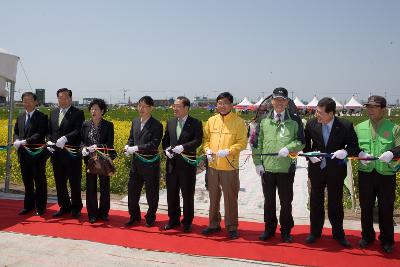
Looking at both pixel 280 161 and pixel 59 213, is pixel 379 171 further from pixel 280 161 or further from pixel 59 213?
pixel 59 213

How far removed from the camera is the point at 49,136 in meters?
5.64

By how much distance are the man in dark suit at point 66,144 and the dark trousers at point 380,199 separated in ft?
12.0

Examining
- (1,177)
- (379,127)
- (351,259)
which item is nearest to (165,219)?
(351,259)

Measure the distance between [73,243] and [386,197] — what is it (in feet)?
11.3

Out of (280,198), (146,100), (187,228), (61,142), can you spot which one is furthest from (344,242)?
(61,142)

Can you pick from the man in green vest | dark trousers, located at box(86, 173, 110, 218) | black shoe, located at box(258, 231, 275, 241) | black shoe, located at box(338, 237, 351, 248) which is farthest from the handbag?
the man in green vest

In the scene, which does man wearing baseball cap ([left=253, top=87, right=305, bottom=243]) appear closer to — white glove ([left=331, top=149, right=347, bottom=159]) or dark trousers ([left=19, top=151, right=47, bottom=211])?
white glove ([left=331, top=149, right=347, bottom=159])

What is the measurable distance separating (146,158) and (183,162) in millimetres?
495

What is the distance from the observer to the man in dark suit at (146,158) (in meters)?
5.05

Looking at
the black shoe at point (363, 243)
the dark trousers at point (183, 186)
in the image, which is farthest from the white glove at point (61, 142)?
the black shoe at point (363, 243)

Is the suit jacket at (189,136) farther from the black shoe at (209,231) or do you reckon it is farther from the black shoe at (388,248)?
the black shoe at (388,248)

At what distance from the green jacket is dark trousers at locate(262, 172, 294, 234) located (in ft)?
0.32

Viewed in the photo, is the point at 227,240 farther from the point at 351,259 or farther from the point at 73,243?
the point at 73,243

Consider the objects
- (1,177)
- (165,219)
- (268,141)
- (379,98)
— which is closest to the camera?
(379,98)
